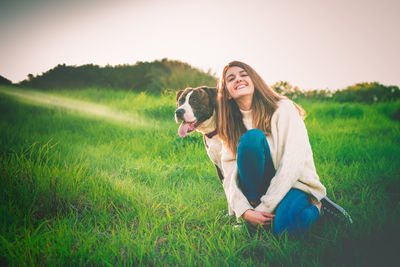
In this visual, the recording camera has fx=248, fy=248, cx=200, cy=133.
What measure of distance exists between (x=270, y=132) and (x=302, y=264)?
868 mm

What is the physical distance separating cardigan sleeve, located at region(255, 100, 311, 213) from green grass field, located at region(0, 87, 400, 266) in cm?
28

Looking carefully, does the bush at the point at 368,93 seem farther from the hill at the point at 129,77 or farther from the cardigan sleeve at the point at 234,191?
the cardigan sleeve at the point at 234,191

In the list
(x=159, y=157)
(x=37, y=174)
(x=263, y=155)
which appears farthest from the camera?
(x=159, y=157)

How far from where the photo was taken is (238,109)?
2.08m

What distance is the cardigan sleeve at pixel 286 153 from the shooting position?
1.58 m

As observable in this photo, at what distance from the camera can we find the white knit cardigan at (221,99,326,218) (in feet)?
5.20

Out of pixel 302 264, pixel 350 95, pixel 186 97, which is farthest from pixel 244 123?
pixel 350 95

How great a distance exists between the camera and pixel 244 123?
6.70ft

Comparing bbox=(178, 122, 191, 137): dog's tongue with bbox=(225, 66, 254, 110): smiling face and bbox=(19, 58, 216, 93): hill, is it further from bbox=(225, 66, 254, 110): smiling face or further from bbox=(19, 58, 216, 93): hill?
bbox=(19, 58, 216, 93): hill

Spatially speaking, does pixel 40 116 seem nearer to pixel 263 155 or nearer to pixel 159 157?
pixel 159 157

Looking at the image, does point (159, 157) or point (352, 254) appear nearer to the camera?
point (352, 254)

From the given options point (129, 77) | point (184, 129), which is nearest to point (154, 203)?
point (184, 129)

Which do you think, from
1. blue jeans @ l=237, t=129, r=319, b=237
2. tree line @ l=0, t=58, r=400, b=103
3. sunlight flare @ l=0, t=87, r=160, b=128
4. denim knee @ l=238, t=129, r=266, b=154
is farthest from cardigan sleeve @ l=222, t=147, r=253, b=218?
tree line @ l=0, t=58, r=400, b=103

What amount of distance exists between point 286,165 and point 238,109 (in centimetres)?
68
